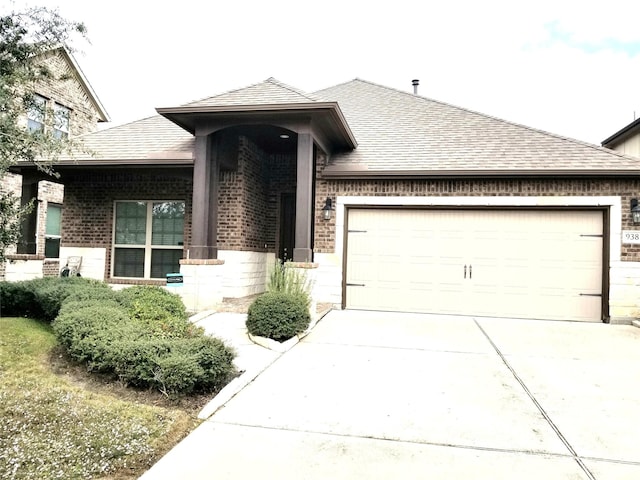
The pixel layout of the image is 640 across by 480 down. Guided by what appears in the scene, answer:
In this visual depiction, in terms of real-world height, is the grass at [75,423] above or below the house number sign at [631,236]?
below

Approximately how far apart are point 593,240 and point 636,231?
752 millimetres

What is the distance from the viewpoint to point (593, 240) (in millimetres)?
9164

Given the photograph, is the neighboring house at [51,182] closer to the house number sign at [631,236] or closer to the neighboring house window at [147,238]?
the neighboring house window at [147,238]

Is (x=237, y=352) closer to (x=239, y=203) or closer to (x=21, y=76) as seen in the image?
(x=21, y=76)

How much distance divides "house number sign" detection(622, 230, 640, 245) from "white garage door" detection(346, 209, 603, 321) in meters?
0.40

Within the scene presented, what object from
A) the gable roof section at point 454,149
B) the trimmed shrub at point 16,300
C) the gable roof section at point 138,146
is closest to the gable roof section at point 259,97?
the gable roof section at point 138,146

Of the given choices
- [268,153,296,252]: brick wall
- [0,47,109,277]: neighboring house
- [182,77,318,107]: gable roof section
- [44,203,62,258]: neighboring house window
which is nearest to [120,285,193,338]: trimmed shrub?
[182,77,318,107]: gable roof section

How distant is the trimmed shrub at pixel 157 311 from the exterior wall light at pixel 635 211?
27.8 ft

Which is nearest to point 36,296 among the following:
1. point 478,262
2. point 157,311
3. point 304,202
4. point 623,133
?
point 157,311

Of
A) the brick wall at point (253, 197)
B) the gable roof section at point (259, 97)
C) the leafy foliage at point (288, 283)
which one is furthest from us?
the brick wall at point (253, 197)

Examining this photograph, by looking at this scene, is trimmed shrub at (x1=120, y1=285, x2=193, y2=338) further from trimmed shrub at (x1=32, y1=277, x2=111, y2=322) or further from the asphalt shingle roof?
the asphalt shingle roof

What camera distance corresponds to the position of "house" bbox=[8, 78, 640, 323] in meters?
8.86

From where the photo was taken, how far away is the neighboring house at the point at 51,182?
1107 centimetres

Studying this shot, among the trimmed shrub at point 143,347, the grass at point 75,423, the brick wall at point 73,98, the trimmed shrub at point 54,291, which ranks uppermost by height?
the brick wall at point 73,98
